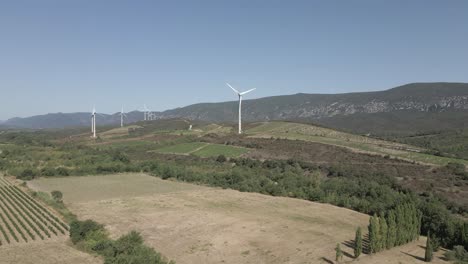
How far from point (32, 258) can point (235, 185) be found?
43888 mm

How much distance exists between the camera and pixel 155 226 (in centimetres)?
4534

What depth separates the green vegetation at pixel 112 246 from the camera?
31013 millimetres

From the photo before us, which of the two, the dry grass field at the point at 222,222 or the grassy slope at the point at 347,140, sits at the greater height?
the grassy slope at the point at 347,140

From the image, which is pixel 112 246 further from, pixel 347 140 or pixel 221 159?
pixel 347 140

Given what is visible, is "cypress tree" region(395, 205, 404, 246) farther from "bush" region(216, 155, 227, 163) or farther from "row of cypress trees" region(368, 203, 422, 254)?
"bush" region(216, 155, 227, 163)

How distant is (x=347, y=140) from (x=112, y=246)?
93.3m

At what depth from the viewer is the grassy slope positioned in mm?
89188

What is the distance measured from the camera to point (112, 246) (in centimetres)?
3572

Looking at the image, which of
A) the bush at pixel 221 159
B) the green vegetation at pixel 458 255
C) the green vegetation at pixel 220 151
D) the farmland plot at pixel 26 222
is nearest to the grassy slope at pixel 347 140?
the green vegetation at pixel 220 151

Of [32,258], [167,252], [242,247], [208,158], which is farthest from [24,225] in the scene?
[208,158]

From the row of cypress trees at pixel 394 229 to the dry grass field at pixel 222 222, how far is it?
0.86 metres

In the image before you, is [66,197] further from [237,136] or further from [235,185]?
[237,136]

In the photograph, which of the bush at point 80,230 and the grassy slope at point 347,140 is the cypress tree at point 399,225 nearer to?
the bush at point 80,230

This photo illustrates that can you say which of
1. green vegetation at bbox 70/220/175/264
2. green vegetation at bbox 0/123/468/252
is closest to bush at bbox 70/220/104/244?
green vegetation at bbox 70/220/175/264
